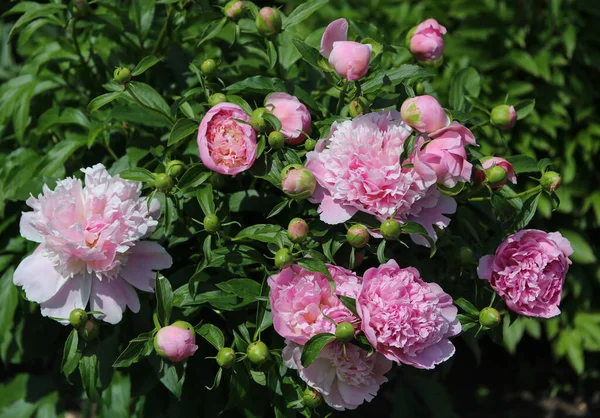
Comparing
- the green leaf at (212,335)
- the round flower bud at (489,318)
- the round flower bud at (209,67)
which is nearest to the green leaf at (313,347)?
the green leaf at (212,335)

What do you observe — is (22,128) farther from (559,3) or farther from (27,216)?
(559,3)

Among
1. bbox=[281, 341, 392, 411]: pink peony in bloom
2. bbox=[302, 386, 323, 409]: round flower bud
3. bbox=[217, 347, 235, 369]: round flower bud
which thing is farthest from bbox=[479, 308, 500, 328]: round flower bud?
bbox=[217, 347, 235, 369]: round flower bud

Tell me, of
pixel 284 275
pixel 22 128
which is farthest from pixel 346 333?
pixel 22 128

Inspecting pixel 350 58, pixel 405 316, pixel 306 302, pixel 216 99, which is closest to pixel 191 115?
pixel 216 99

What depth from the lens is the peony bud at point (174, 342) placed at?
1076mm

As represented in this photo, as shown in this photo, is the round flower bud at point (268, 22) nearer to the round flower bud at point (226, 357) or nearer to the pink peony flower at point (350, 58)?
the pink peony flower at point (350, 58)

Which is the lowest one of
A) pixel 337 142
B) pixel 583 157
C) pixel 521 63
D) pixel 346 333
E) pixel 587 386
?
pixel 587 386

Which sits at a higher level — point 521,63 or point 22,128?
point 22,128

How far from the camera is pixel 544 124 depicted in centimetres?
238

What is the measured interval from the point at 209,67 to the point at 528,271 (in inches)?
24.0

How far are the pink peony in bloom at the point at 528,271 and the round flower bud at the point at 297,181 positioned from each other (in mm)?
311

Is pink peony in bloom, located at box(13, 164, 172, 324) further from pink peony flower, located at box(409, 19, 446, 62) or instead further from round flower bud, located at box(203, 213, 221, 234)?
pink peony flower, located at box(409, 19, 446, 62)

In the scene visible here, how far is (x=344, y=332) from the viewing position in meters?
1.02

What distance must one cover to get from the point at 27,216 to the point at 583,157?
6.20ft
